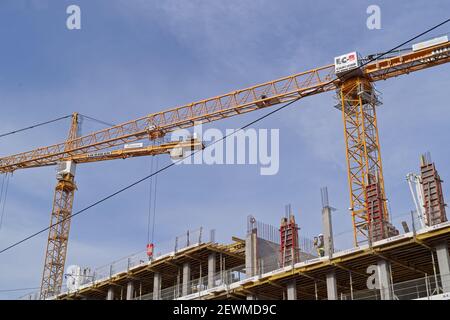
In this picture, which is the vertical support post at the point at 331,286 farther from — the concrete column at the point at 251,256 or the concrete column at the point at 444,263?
the concrete column at the point at 444,263

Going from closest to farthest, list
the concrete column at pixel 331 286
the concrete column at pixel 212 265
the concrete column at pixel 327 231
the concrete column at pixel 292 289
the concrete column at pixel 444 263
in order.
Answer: the concrete column at pixel 444 263 → the concrete column at pixel 331 286 → the concrete column at pixel 327 231 → the concrete column at pixel 292 289 → the concrete column at pixel 212 265

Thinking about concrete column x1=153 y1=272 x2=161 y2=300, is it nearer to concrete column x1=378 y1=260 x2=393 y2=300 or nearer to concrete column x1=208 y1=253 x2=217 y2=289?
concrete column x1=208 y1=253 x2=217 y2=289

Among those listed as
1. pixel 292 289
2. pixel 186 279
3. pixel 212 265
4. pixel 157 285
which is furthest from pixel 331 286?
pixel 157 285

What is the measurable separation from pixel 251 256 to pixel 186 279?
805 centimetres

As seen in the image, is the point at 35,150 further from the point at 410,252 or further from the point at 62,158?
the point at 410,252

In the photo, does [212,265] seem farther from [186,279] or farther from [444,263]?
[444,263]

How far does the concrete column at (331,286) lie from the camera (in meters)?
38.3

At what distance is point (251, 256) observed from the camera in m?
44.6

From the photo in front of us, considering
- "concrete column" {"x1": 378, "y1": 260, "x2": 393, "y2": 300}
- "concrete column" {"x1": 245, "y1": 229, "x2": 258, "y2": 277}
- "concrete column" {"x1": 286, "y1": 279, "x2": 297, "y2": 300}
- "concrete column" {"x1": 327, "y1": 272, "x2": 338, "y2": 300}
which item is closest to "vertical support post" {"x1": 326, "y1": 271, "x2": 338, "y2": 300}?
"concrete column" {"x1": 327, "y1": 272, "x2": 338, "y2": 300}

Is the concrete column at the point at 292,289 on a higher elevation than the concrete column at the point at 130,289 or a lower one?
lower

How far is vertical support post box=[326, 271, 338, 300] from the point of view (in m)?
38.3

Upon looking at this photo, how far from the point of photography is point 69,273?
63.2 meters

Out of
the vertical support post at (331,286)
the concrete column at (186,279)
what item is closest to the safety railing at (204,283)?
the concrete column at (186,279)

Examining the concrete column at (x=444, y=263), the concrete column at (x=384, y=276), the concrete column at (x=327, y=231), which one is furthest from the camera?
the concrete column at (x=327, y=231)
